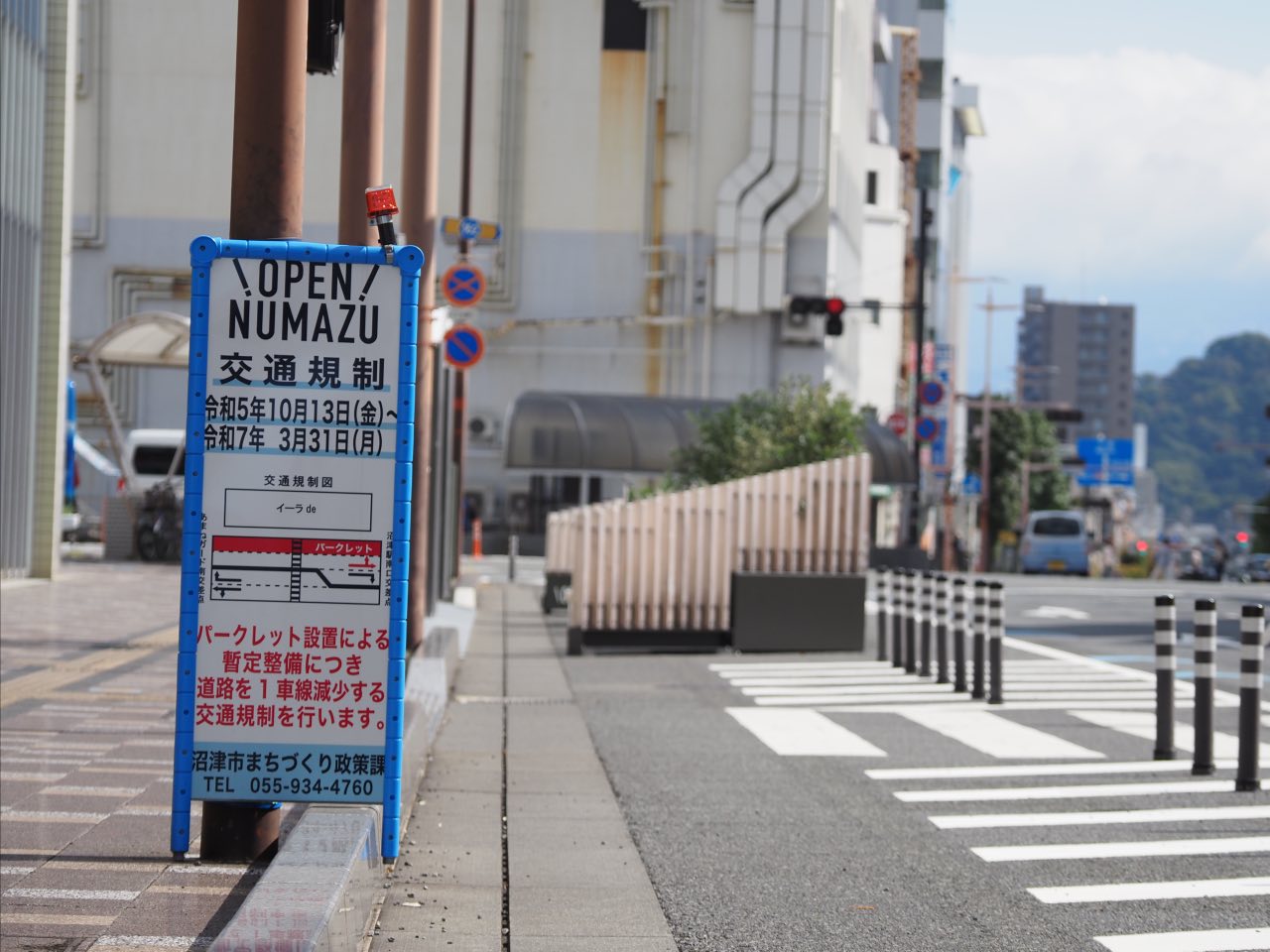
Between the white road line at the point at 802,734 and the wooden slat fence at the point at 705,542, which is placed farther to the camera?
the wooden slat fence at the point at 705,542

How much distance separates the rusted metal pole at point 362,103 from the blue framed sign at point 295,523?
568cm

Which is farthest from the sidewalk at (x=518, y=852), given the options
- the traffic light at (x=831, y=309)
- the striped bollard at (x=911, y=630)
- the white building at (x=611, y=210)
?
the white building at (x=611, y=210)

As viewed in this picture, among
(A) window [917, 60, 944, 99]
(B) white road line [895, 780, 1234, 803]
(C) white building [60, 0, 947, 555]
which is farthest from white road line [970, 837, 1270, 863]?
(A) window [917, 60, 944, 99]

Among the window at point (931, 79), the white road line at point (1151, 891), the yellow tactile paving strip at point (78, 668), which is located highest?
the window at point (931, 79)

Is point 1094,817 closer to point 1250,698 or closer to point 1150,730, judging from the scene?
point 1250,698

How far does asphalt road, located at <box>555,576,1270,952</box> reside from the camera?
6.67 m

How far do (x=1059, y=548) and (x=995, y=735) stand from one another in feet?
165

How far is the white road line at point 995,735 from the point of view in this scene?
11.7 m

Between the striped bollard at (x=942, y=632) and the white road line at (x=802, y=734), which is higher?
the striped bollard at (x=942, y=632)

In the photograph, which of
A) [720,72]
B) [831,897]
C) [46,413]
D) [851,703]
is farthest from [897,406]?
[831,897]

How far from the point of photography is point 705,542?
1953cm

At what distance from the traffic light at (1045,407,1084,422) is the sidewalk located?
13531 centimetres

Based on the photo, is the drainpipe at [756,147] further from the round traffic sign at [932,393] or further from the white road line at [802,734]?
the white road line at [802,734]

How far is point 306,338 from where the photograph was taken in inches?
254
